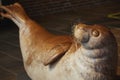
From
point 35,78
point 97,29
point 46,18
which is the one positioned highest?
point 97,29

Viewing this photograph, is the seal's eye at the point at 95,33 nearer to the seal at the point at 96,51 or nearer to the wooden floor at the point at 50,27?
the seal at the point at 96,51

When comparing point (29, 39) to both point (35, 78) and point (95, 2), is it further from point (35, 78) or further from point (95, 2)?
point (95, 2)

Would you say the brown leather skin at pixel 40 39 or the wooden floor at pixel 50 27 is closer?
the brown leather skin at pixel 40 39

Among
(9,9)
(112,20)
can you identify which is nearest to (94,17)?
(112,20)

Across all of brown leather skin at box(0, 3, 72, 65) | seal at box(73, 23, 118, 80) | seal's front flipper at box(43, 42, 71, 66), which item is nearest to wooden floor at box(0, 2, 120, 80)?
brown leather skin at box(0, 3, 72, 65)

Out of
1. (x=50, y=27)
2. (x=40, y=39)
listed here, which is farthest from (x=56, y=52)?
(x=50, y=27)

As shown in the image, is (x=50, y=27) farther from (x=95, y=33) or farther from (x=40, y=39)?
(x=95, y=33)

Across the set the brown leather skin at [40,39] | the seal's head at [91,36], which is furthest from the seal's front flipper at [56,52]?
the seal's head at [91,36]
